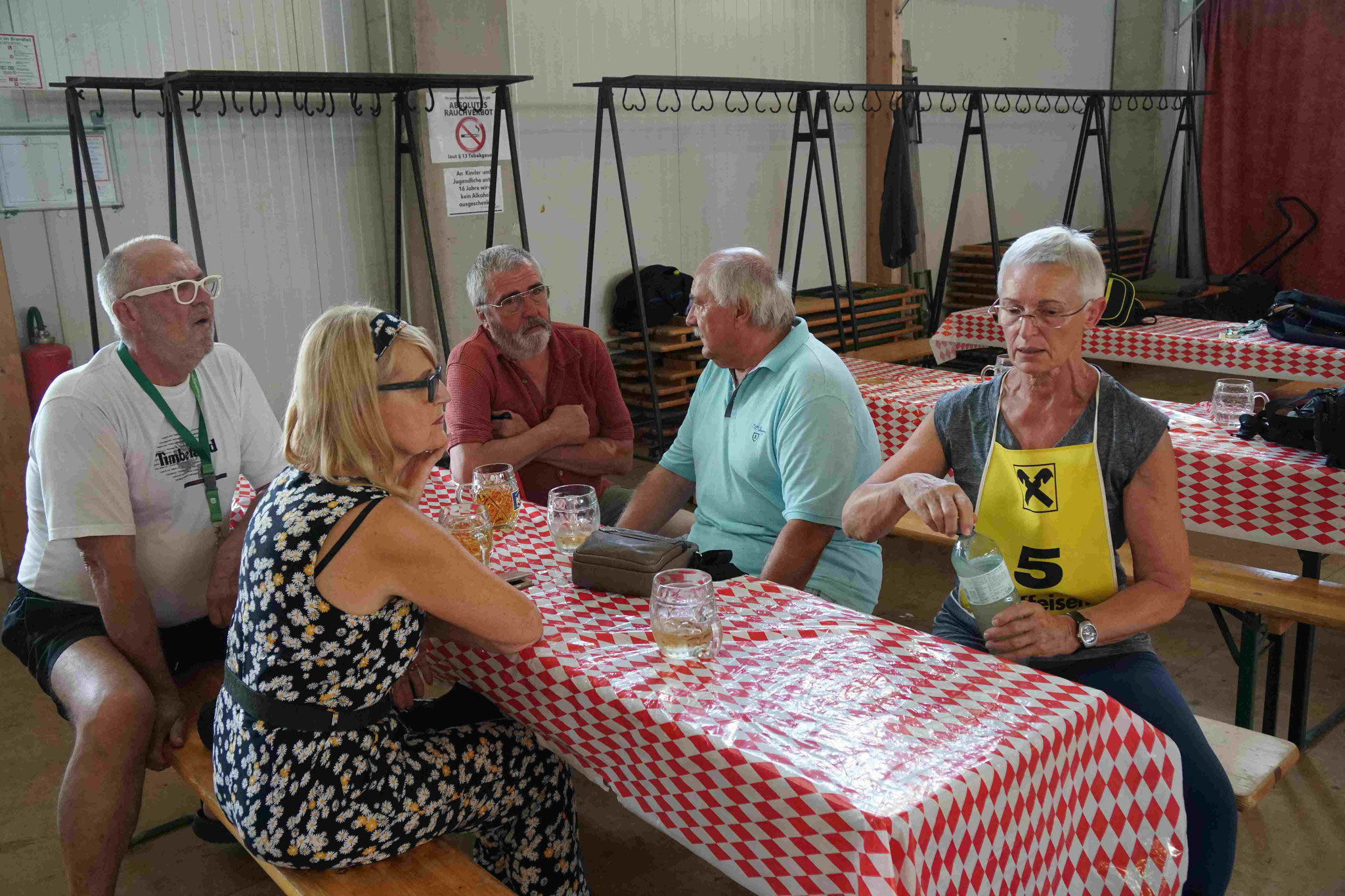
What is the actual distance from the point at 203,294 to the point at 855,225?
6369mm

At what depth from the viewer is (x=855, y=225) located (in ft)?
27.1

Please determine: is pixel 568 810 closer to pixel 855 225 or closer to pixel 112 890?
pixel 112 890

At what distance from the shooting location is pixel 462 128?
5480 millimetres

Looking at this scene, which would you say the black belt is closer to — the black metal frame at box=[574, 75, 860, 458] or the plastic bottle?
the plastic bottle

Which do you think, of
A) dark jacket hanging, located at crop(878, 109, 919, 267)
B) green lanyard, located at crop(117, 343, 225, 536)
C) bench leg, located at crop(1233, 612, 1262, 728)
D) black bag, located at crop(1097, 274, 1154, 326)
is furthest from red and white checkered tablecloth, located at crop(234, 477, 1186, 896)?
dark jacket hanging, located at crop(878, 109, 919, 267)

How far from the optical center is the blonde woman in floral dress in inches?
68.1

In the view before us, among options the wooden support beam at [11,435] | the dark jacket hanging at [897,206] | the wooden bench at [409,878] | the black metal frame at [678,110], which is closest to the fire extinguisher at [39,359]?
the wooden support beam at [11,435]

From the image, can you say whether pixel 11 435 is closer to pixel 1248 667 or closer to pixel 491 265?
pixel 491 265

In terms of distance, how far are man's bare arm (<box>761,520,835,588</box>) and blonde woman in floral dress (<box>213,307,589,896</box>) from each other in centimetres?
74

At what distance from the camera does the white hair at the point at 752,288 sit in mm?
2605

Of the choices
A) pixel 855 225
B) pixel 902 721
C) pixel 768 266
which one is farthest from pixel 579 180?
pixel 902 721

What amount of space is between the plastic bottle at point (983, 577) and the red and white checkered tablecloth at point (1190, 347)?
103 inches

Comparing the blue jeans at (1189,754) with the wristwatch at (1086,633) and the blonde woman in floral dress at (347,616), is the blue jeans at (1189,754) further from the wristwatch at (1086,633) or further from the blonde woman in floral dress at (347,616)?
the blonde woman in floral dress at (347,616)

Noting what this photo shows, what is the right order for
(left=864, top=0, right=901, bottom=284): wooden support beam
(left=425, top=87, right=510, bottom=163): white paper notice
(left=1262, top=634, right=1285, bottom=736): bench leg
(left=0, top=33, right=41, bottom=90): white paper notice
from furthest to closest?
(left=864, top=0, right=901, bottom=284): wooden support beam
(left=425, top=87, right=510, bottom=163): white paper notice
(left=0, top=33, right=41, bottom=90): white paper notice
(left=1262, top=634, right=1285, bottom=736): bench leg
